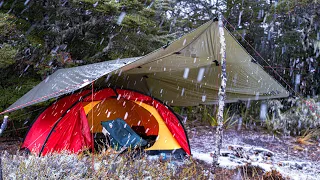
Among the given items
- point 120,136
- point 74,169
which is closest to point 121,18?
point 120,136

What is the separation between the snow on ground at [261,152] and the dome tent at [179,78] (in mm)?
797

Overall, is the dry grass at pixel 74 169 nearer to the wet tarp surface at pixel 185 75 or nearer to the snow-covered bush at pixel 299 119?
the wet tarp surface at pixel 185 75

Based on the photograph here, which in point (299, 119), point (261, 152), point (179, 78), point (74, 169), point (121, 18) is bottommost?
point (261, 152)

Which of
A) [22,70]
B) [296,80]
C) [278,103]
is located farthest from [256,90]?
[22,70]

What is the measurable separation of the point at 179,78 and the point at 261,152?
1.82 m

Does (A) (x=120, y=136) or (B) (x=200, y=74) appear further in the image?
(B) (x=200, y=74)

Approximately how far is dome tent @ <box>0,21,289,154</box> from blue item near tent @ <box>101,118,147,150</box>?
1.39 ft

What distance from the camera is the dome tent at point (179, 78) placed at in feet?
12.9

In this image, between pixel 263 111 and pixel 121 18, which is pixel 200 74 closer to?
pixel 121 18

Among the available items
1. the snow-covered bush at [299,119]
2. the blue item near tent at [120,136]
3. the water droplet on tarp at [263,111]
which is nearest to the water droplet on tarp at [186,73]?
the blue item near tent at [120,136]

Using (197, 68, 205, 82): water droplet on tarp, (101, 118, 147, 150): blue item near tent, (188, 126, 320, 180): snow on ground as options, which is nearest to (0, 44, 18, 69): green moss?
(101, 118, 147, 150): blue item near tent

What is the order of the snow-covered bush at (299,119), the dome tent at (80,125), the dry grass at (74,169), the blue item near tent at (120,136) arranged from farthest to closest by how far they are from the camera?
the snow-covered bush at (299,119), the blue item near tent at (120,136), the dome tent at (80,125), the dry grass at (74,169)

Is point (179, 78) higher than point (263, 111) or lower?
higher

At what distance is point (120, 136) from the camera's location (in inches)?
182
